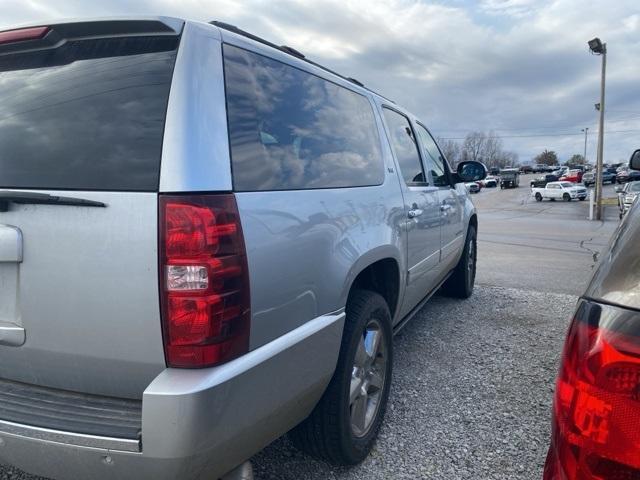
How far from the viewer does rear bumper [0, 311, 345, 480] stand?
151 cm

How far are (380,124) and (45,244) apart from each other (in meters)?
2.23

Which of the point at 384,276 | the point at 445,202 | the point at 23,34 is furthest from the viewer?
→ the point at 445,202

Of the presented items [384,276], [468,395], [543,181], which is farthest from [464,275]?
[543,181]

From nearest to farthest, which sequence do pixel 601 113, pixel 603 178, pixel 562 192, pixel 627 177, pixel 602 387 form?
pixel 602 387, pixel 601 113, pixel 562 192, pixel 627 177, pixel 603 178

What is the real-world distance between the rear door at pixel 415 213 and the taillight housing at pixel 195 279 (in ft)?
6.07

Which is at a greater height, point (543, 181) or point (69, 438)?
point (543, 181)

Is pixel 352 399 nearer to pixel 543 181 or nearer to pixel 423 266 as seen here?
pixel 423 266

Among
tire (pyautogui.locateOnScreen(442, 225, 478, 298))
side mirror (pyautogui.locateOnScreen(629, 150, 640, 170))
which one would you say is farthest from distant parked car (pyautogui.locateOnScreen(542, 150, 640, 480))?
tire (pyautogui.locateOnScreen(442, 225, 478, 298))

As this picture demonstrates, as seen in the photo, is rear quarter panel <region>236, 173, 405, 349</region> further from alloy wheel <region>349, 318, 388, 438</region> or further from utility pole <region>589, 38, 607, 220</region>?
utility pole <region>589, 38, 607, 220</region>

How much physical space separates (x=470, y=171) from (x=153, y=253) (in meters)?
4.19

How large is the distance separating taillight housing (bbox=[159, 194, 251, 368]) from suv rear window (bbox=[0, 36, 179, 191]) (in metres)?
0.16

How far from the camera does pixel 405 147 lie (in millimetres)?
3729

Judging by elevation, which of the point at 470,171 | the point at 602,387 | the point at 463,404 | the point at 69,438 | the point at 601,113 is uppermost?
the point at 601,113

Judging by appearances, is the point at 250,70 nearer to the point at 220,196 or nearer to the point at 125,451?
the point at 220,196
